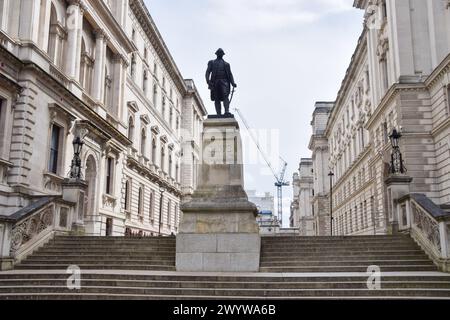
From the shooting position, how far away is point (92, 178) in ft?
92.9

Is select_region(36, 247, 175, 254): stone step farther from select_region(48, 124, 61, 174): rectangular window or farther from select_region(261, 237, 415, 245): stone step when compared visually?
select_region(48, 124, 61, 174): rectangular window

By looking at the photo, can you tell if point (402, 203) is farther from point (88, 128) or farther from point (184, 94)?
point (184, 94)

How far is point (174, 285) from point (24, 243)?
6688 mm

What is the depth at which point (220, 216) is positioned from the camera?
13.8m

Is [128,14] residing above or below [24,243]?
above

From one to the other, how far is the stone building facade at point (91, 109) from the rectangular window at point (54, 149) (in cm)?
5

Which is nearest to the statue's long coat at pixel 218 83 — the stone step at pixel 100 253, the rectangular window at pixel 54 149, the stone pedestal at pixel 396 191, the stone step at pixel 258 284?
the stone step at pixel 100 253

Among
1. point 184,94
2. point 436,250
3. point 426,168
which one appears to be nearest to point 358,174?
point 426,168

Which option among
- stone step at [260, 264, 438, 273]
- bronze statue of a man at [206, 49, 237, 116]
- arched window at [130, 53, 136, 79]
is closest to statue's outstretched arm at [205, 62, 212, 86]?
bronze statue of a man at [206, 49, 237, 116]

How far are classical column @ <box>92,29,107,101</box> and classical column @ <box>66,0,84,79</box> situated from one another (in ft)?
9.63

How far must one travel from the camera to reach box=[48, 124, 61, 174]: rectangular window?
941 inches

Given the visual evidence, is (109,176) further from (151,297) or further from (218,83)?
(151,297)

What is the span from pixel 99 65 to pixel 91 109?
166 inches
